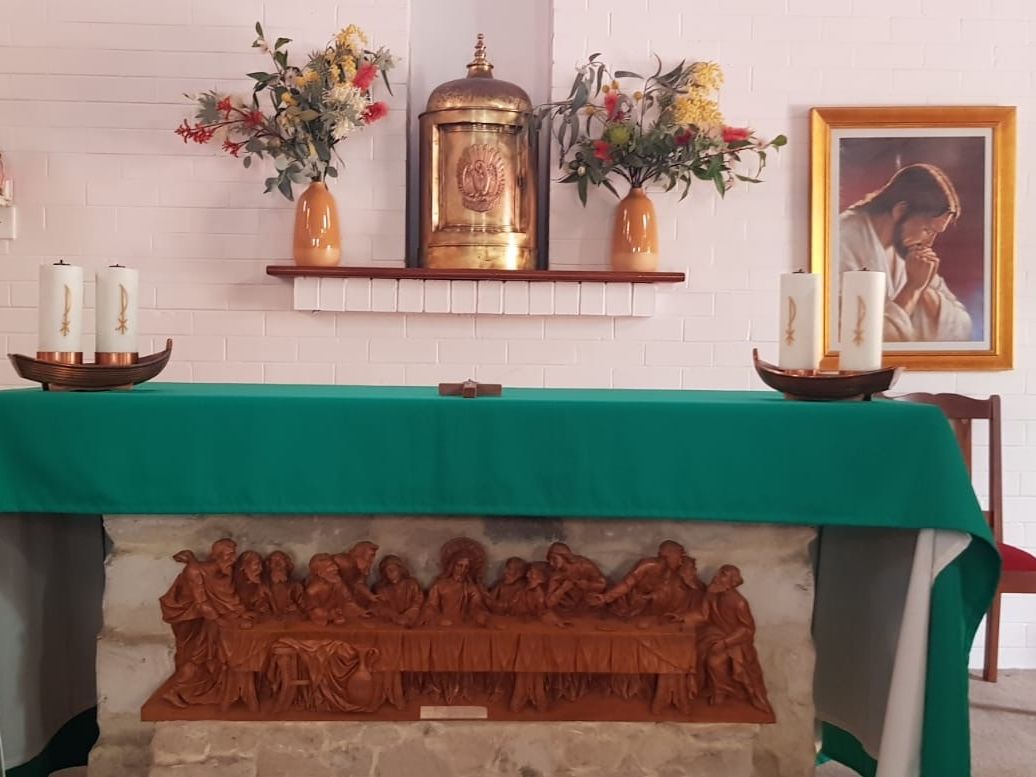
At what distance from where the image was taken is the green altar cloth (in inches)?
77.3

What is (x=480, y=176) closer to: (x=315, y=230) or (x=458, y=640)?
(x=315, y=230)

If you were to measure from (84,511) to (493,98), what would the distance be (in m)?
2.11

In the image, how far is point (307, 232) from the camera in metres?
3.49

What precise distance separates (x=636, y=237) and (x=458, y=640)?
1.92 metres

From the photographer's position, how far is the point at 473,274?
3504 millimetres

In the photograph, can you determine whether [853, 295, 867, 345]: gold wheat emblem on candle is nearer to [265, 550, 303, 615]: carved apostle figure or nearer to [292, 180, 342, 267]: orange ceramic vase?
[265, 550, 303, 615]: carved apostle figure

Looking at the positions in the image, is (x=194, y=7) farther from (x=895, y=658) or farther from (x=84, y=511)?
(x=895, y=658)

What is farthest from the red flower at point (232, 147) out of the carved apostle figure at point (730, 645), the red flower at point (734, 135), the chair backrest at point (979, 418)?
the chair backrest at point (979, 418)

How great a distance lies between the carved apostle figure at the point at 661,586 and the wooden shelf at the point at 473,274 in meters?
1.60

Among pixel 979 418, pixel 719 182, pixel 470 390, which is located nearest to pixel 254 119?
pixel 719 182

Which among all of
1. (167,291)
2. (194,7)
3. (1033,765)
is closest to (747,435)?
(1033,765)

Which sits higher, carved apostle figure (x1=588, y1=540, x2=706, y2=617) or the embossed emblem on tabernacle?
the embossed emblem on tabernacle

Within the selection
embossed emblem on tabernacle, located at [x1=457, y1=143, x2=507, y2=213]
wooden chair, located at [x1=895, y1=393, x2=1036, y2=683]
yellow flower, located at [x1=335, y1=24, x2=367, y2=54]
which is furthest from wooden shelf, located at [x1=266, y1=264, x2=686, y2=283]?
wooden chair, located at [x1=895, y1=393, x2=1036, y2=683]

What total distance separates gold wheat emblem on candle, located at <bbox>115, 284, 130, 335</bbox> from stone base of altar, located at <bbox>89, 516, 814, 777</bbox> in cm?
41
